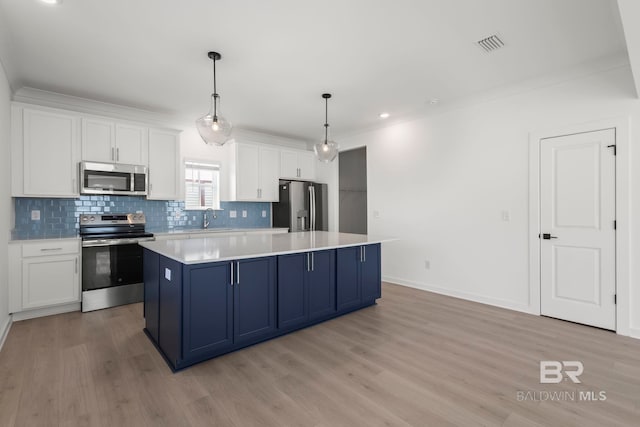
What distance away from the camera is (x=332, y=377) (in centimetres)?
226

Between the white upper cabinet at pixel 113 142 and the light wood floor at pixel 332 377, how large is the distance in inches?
80.1

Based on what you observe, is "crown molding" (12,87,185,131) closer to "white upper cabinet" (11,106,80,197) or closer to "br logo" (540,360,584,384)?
"white upper cabinet" (11,106,80,197)

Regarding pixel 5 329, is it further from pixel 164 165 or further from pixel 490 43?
pixel 490 43

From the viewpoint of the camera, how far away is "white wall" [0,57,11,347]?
2967 mm

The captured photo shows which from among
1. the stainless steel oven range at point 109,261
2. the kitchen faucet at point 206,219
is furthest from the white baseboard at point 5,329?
the kitchen faucet at point 206,219

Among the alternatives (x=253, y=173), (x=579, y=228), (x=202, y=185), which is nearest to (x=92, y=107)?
(x=202, y=185)

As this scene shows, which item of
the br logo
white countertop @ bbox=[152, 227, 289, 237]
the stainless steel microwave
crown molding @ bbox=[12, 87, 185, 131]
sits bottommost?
the br logo

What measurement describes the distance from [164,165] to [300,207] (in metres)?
2.36

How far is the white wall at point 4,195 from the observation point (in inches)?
117

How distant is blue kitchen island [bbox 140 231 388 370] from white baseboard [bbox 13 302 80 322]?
1418 millimetres

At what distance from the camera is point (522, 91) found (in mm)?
3650

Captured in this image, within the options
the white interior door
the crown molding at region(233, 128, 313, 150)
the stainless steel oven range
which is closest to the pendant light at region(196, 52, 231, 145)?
the stainless steel oven range

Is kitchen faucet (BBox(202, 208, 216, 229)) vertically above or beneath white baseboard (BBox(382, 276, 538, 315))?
above

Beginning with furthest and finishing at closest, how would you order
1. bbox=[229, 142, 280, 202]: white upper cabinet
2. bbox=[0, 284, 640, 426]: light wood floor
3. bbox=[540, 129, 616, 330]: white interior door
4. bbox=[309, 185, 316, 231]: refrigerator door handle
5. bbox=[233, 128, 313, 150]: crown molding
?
1. bbox=[309, 185, 316, 231]: refrigerator door handle
2. bbox=[233, 128, 313, 150]: crown molding
3. bbox=[229, 142, 280, 202]: white upper cabinet
4. bbox=[540, 129, 616, 330]: white interior door
5. bbox=[0, 284, 640, 426]: light wood floor
